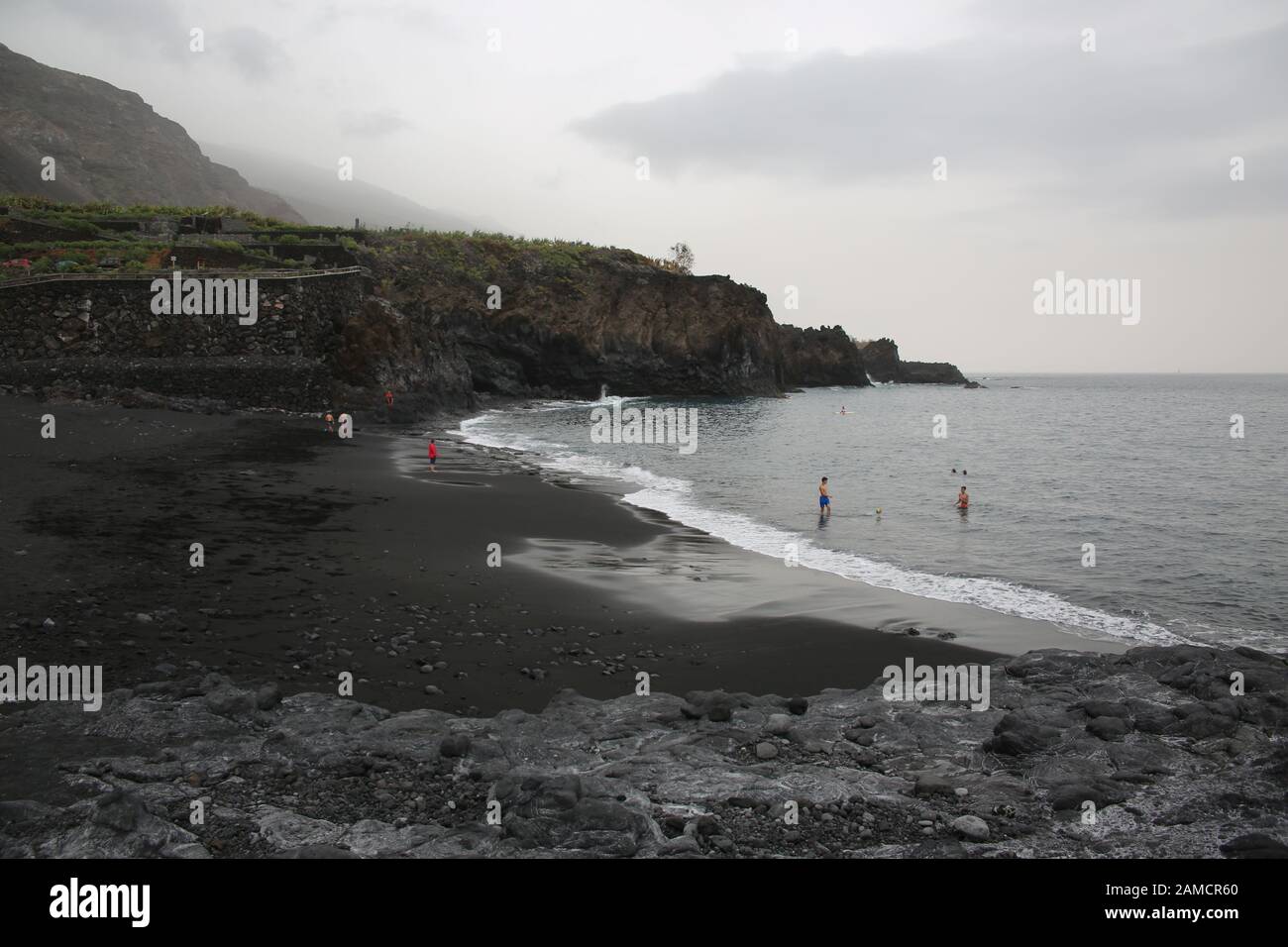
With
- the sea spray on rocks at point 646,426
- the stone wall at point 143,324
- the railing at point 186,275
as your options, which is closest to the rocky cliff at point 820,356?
the sea spray on rocks at point 646,426

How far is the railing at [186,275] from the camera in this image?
133 feet

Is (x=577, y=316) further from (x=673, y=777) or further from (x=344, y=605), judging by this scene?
(x=673, y=777)

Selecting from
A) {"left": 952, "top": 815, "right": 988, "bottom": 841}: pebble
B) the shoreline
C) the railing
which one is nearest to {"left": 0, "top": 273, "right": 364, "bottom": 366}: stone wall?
the railing

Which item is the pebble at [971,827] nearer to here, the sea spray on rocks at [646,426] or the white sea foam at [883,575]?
the white sea foam at [883,575]

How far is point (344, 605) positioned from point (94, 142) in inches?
7837

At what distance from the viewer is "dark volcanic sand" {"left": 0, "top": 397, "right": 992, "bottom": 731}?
11.1 meters

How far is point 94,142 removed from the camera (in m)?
165

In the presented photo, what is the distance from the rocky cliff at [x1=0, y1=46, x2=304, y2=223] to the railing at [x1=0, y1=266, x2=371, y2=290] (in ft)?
351

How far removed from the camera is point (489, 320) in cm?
8362

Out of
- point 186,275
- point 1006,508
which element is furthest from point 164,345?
point 1006,508

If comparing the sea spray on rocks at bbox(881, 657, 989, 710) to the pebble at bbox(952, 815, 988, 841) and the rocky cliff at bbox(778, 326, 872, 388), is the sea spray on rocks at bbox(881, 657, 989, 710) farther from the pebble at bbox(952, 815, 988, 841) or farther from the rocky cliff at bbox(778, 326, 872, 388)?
the rocky cliff at bbox(778, 326, 872, 388)

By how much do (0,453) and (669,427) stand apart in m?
48.1
